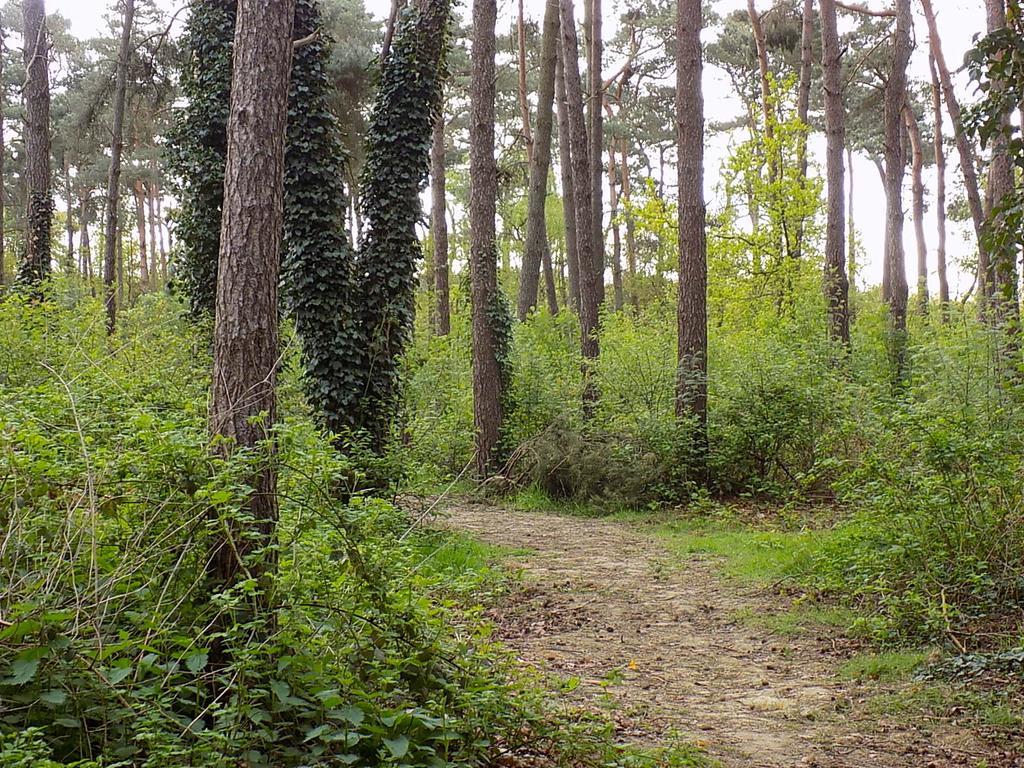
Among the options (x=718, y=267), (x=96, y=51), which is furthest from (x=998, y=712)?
(x=96, y=51)

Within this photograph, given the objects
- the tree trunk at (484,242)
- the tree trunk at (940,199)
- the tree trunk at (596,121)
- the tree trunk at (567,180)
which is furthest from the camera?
the tree trunk at (940,199)

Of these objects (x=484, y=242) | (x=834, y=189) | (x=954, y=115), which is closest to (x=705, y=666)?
(x=484, y=242)

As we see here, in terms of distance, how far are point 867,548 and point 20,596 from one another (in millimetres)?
5891

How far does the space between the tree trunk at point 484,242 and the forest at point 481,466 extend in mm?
56

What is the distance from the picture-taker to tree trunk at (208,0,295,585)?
452cm

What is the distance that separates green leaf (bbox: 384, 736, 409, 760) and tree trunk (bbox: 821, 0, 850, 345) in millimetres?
14046

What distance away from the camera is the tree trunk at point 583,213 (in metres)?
15.5

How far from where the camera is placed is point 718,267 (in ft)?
67.4

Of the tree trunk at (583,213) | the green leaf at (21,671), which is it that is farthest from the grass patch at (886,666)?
the tree trunk at (583,213)

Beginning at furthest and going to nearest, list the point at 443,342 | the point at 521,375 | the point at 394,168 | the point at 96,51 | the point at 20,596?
the point at 96,51, the point at 443,342, the point at 521,375, the point at 394,168, the point at 20,596

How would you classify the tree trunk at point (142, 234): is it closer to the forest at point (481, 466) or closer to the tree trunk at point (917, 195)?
the forest at point (481, 466)

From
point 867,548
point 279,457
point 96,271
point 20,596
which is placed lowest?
point 867,548

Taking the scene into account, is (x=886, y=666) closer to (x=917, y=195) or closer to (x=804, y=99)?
(x=804, y=99)

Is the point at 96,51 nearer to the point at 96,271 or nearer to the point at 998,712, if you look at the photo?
the point at 96,271
